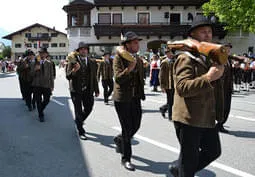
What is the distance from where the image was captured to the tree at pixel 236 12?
2335 cm

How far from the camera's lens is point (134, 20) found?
117ft

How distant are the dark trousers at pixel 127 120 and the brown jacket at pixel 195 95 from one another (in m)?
1.30

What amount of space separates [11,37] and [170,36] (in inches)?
1829

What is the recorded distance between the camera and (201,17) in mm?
3096

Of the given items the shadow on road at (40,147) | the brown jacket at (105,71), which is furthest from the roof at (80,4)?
the shadow on road at (40,147)

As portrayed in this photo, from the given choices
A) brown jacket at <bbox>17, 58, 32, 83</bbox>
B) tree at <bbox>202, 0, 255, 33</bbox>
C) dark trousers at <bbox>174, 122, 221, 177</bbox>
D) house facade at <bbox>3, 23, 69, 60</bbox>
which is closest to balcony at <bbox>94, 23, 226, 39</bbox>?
tree at <bbox>202, 0, 255, 33</bbox>

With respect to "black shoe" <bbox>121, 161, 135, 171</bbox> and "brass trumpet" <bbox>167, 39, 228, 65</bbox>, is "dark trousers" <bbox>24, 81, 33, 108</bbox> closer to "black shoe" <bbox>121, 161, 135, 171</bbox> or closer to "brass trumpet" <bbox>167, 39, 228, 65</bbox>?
"black shoe" <bbox>121, 161, 135, 171</bbox>

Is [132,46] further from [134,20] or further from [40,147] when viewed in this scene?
[134,20]

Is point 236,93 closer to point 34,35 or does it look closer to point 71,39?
point 71,39

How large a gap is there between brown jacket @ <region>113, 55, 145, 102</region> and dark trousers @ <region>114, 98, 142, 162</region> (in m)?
0.09

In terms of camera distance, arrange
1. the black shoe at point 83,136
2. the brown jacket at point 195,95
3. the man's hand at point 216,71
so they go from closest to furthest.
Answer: the man's hand at point 216,71
the brown jacket at point 195,95
the black shoe at point 83,136

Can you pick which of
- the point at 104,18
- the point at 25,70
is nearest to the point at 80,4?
the point at 104,18

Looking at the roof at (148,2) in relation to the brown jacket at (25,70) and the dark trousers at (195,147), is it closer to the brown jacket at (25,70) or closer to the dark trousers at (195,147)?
the brown jacket at (25,70)

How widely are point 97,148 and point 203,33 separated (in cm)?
335
